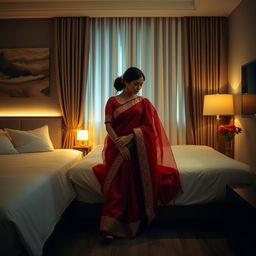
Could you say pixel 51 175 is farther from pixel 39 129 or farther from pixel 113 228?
pixel 39 129

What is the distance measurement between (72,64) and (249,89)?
8.36ft

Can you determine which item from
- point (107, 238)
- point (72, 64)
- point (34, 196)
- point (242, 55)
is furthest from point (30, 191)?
point (242, 55)

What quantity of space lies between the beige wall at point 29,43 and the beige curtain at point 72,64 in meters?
0.18

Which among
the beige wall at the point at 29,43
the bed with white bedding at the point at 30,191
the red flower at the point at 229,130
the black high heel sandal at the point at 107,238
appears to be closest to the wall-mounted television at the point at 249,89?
the red flower at the point at 229,130

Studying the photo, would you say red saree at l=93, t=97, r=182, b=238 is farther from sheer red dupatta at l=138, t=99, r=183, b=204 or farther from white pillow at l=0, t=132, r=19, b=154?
white pillow at l=0, t=132, r=19, b=154

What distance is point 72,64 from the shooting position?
4.11 metres

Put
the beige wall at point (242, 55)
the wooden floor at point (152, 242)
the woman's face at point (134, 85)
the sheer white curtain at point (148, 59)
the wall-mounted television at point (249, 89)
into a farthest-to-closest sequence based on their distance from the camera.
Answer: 1. the sheer white curtain at point (148, 59)
2. the beige wall at point (242, 55)
3. the wall-mounted television at point (249, 89)
4. the woman's face at point (134, 85)
5. the wooden floor at point (152, 242)

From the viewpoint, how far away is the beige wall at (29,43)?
13.9 feet

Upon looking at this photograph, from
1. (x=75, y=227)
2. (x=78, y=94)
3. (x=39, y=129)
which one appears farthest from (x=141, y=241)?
(x=78, y=94)

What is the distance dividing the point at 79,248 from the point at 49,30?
3389 mm

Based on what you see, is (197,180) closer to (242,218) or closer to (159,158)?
(159,158)

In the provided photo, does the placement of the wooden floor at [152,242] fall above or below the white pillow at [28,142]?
below

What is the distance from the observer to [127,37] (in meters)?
4.20

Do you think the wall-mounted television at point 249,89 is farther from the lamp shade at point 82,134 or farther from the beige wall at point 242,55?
the lamp shade at point 82,134
